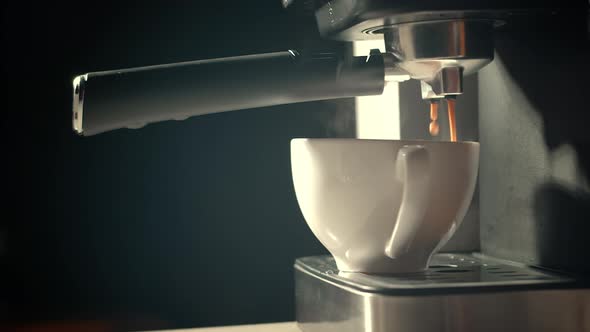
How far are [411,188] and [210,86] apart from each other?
0.44ft

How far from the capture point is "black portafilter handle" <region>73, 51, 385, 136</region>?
0.47m

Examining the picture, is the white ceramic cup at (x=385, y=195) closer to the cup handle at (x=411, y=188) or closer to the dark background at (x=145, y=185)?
the cup handle at (x=411, y=188)

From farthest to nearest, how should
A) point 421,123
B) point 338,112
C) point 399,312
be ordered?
point 338,112, point 421,123, point 399,312

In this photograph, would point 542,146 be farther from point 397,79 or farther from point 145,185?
point 145,185

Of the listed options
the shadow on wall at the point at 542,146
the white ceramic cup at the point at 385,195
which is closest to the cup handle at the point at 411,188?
the white ceramic cup at the point at 385,195

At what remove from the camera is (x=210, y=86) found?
49 cm

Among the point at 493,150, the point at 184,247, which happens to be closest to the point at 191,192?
the point at 184,247

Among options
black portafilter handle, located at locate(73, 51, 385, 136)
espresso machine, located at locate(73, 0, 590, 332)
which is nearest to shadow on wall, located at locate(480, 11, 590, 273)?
espresso machine, located at locate(73, 0, 590, 332)

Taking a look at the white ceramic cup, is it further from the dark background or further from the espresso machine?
the dark background

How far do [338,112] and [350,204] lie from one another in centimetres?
28

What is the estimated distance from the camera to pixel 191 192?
74 centimetres

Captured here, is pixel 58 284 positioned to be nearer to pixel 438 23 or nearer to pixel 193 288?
pixel 193 288

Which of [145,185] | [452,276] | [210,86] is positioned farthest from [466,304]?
Answer: [145,185]

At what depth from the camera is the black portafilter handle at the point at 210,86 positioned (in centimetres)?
47
